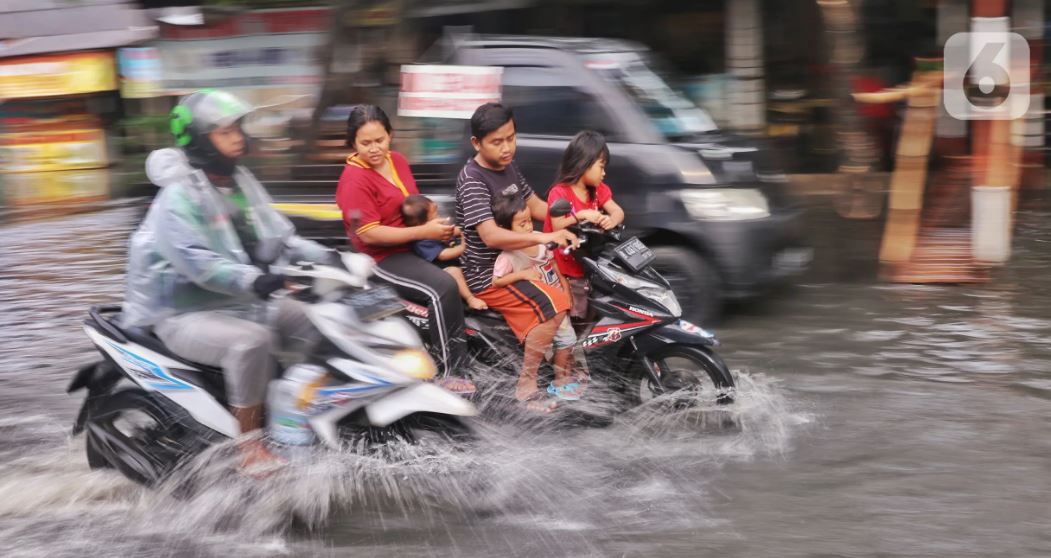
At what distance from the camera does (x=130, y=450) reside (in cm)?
470

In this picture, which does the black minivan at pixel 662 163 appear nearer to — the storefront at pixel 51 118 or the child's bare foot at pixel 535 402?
the child's bare foot at pixel 535 402

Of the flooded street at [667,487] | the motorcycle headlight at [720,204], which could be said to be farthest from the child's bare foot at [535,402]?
the motorcycle headlight at [720,204]

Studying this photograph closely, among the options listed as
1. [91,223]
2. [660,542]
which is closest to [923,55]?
[91,223]

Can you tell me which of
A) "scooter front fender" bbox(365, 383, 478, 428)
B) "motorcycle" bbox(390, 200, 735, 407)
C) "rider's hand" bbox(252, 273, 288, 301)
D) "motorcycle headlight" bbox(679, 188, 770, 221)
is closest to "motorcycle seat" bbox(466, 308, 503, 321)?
"motorcycle" bbox(390, 200, 735, 407)

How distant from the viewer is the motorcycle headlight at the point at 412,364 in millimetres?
4348

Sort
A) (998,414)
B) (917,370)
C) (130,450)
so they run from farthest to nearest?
(917,370) → (998,414) → (130,450)

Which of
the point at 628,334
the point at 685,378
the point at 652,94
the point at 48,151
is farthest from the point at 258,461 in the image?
the point at 48,151

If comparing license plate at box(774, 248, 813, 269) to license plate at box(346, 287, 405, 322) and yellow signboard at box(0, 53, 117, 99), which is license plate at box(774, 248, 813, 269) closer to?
license plate at box(346, 287, 405, 322)

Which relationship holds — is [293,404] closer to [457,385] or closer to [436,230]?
[457,385]

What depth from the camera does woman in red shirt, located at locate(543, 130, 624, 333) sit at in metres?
5.30

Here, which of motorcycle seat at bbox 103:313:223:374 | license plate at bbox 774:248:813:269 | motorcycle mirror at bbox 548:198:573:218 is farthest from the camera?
license plate at bbox 774:248:813:269

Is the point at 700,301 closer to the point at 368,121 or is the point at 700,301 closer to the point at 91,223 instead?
the point at 368,121

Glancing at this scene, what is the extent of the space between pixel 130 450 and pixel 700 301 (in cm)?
368

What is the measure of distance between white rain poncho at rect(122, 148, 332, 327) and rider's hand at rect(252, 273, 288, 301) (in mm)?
37
